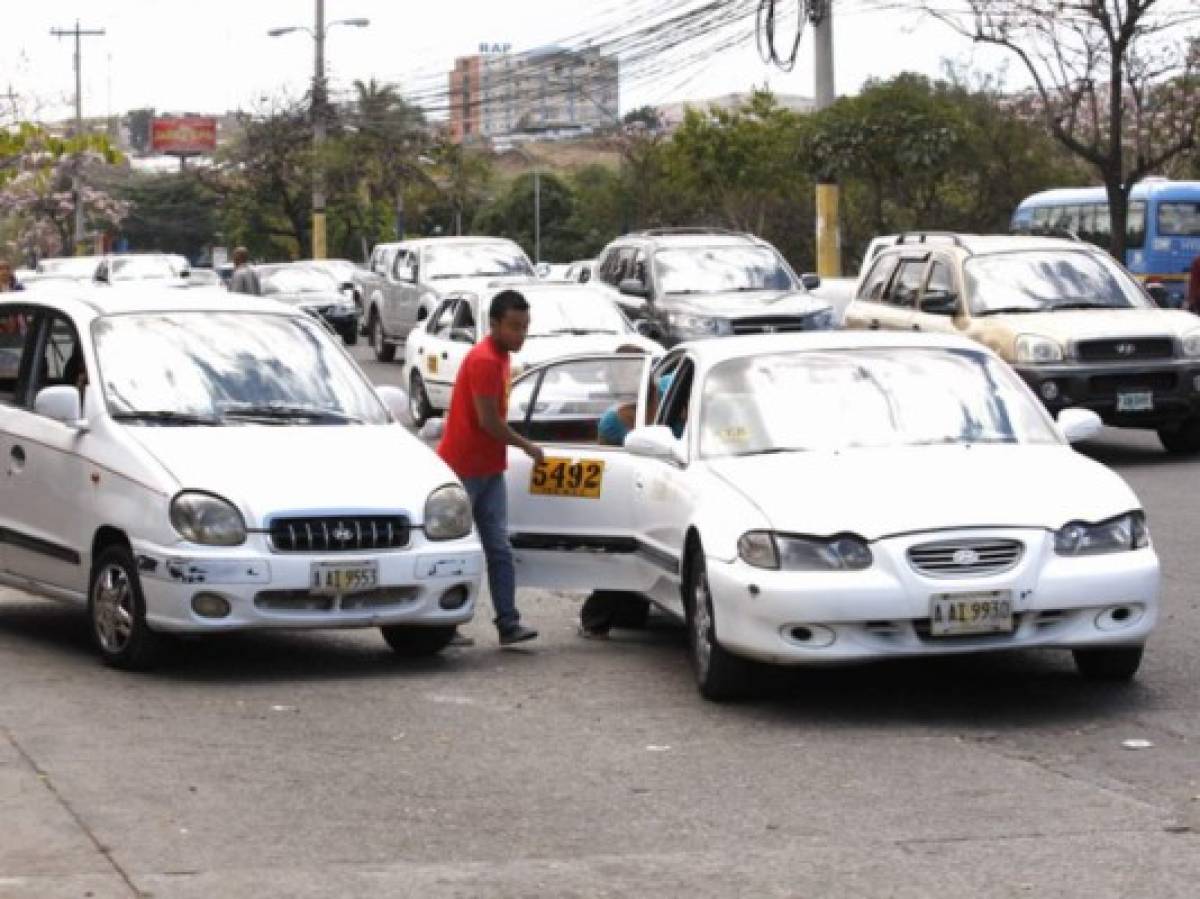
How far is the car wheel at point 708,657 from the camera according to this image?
10398 millimetres

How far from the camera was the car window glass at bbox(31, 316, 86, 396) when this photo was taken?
1264 centimetres

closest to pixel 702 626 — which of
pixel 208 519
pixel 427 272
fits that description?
pixel 208 519

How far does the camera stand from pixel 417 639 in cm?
1214

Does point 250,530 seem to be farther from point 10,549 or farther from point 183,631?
point 10,549

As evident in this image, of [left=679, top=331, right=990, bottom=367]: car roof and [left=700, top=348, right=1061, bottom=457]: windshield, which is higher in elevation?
[left=679, top=331, right=990, bottom=367]: car roof

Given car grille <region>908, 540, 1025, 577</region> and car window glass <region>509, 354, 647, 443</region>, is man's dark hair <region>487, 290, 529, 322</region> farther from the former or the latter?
car grille <region>908, 540, 1025, 577</region>

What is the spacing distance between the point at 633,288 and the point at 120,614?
1743 cm

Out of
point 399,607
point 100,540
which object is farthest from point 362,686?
point 100,540

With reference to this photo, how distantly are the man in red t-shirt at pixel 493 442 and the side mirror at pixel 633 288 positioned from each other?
16.3m

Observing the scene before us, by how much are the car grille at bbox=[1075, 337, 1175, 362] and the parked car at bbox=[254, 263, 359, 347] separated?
71.7 feet

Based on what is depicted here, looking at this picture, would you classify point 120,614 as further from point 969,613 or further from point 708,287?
point 708,287

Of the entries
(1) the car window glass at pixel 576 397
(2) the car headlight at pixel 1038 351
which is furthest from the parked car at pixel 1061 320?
(1) the car window glass at pixel 576 397

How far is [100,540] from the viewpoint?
11758mm

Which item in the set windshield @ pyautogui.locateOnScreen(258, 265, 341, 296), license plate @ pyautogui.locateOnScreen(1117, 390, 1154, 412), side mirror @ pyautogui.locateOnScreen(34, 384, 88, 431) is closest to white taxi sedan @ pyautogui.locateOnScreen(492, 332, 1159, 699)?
side mirror @ pyautogui.locateOnScreen(34, 384, 88, 431)
